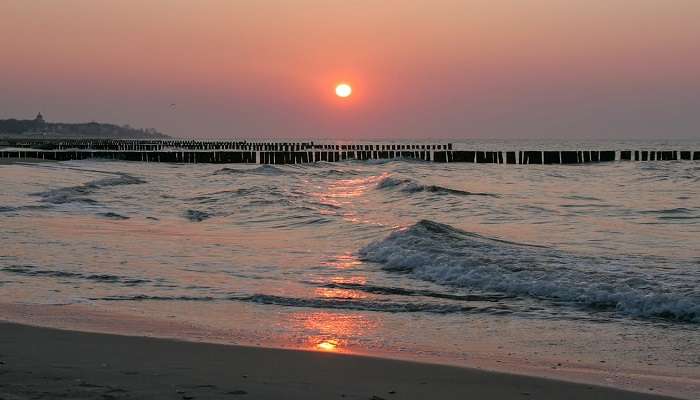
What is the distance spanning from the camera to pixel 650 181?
3206 cm

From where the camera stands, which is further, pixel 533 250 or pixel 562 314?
pixel 533 250

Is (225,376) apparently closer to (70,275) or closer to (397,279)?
(397,279)

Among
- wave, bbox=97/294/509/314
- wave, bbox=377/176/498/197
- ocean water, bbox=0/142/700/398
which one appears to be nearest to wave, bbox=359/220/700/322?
ocean water, bbox=0/142/700/398

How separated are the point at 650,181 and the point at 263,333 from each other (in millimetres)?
28744

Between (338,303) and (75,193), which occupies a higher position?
(75,193)

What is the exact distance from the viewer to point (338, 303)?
26.3 ft

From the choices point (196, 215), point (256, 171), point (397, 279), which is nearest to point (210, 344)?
point (397, 279)

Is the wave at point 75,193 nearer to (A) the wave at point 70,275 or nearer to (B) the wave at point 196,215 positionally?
(B) the wave at point 196,215

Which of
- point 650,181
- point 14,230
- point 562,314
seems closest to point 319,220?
point 14,230

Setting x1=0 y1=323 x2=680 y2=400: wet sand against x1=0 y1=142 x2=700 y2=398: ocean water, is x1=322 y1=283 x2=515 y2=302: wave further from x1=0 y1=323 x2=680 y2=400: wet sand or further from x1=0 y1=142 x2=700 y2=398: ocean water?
x1=0 y1=323 x2=680 y2=400: wet sand

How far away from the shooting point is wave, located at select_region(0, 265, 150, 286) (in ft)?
30.0

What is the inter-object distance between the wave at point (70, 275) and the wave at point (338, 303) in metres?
0.97

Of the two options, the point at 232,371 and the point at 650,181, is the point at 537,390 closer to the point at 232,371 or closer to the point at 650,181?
the point at 232,371

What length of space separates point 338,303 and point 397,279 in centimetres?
194
